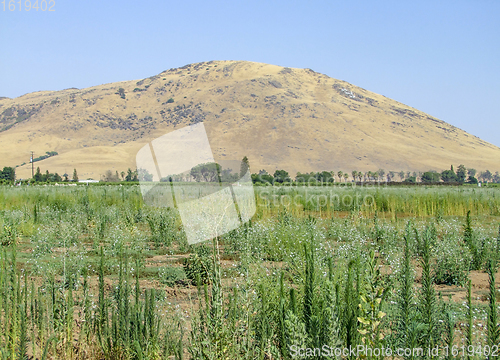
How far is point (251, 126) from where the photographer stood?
4975 inches

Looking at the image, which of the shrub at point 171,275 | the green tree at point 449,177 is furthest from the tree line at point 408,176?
the shrub at point 171,275

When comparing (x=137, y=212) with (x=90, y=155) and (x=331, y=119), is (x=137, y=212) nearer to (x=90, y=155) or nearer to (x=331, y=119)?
(x=90, y=155)

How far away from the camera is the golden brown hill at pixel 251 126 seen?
10706 cm

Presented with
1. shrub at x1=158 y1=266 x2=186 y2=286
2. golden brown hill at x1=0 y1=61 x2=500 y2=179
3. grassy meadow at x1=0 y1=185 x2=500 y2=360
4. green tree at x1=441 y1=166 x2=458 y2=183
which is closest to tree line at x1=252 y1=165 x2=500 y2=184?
green tree at x1=441 y1=166 x2=458 y2=183

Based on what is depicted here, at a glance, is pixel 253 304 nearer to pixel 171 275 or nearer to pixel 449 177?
pixel 171 275

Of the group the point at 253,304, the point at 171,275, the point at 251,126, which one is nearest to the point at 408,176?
the point at 251,126

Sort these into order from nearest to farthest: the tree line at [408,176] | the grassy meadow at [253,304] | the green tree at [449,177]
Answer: the grassy meadow at [253,304] < the tree line at [408,176] < the green tree at [449,177]

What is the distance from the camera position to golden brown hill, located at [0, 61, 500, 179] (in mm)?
107062

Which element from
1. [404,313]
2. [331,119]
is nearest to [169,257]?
[404,313]

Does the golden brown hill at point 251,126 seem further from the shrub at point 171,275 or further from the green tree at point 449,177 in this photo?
the shrub at point 171,275

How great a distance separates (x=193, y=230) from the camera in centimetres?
632

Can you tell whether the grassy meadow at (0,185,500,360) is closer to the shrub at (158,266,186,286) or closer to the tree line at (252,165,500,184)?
the shrub at (158,266,186,286)

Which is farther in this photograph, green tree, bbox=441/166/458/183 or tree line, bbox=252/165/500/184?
green tree, bbox=441/166/458/183

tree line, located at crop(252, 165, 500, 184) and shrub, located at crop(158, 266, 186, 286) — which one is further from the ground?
tree line, located at crop(252, 165, 500, 184)
